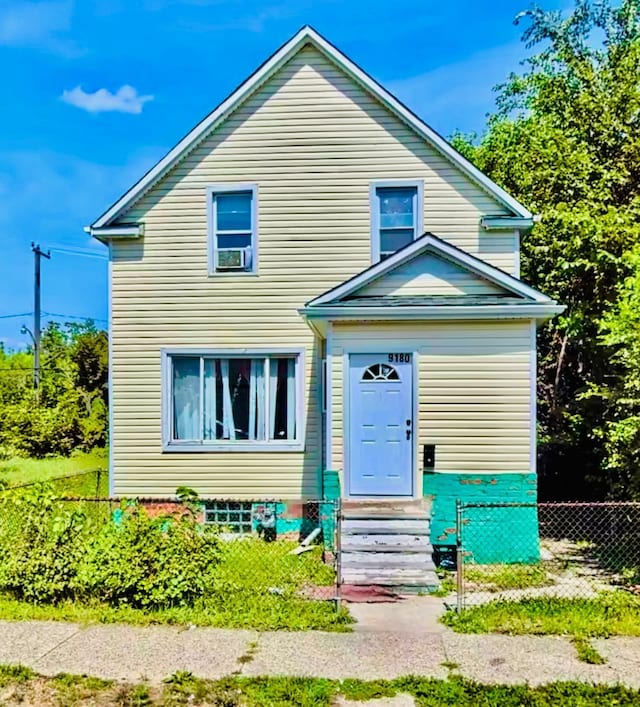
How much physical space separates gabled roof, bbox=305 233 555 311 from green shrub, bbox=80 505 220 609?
12.7 ft

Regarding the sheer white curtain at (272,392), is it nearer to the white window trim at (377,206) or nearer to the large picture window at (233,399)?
the large picture window at (233,399)

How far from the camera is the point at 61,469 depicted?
17016 millimetres

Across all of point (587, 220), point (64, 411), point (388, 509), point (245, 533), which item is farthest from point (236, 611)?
point (64, 411)

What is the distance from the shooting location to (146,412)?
11.2 meters

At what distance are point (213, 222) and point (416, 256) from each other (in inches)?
157

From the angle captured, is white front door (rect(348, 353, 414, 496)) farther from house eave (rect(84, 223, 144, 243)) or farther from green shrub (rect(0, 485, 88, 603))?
house eave (rect(84, 223, 144, 243))

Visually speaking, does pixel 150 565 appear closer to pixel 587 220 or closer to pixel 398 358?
pixel 398 358

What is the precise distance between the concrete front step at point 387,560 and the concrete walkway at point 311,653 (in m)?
1.51

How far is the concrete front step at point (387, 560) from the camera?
7859 mm

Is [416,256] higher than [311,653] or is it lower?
higher

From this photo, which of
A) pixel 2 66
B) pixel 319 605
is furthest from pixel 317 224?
pixel 2 66

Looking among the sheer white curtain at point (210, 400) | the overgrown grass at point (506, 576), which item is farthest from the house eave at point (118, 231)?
the overgrown grass at point (506, 576)

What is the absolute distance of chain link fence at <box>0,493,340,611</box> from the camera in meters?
6.95

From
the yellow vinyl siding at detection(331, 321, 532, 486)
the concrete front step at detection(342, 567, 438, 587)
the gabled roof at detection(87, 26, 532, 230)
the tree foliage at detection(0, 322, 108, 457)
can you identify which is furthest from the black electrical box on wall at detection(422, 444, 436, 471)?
the tree foliage at detection(0, 322, 108, 457)
